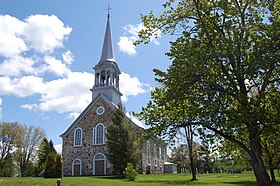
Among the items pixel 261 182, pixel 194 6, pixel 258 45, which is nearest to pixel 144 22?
pixel 194 6

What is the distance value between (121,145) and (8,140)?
96.7 ft

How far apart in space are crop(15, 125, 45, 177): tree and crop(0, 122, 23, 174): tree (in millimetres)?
1089

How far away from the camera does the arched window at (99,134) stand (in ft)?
112

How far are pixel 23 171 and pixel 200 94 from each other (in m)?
48.5

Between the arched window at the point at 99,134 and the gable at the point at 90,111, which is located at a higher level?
the gable at the point at 90,111

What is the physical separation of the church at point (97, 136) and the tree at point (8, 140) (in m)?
17.2

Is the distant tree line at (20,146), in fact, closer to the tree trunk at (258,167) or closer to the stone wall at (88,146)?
the stone wall at (88,146)

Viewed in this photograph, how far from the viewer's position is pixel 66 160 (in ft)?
115

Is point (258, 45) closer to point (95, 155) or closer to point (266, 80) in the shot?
point (266, 80)

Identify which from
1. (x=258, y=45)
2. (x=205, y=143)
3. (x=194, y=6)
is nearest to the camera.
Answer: (x=258, y=45)

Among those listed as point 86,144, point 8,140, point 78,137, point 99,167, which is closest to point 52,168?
point 99,167

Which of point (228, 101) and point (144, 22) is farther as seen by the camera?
point (144, 22)

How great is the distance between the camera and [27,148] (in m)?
51.5

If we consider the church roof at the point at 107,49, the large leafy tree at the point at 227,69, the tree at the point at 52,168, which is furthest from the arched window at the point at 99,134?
the large leafy tree at the point at 227,69
